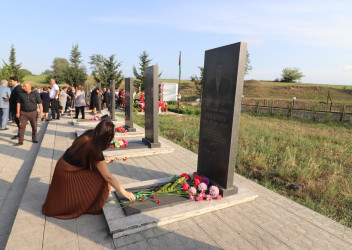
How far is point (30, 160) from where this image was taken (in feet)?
18.2

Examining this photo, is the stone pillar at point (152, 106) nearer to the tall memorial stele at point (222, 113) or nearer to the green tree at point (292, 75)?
the tall memorial stele at point (222, 113)

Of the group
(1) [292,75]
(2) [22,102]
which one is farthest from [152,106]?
(1) [292,75]

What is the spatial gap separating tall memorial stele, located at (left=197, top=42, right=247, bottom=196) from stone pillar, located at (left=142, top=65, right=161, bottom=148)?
228 cm

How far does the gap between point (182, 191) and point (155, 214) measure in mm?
697

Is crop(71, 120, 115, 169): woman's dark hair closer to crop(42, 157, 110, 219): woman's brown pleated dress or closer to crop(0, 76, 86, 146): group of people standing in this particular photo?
crop(42, 157, 110, 219): woman's brown pleated dress

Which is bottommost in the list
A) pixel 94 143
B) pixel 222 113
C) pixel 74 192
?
pixel 74 192

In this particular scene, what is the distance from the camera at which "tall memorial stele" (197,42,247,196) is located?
3.20 m

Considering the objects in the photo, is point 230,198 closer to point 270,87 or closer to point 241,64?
point 241,64

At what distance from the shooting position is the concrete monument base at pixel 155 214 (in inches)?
105

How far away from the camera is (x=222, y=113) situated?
11.4 ft

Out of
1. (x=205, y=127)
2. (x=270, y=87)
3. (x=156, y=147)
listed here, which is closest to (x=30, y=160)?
(x=156, y=147)

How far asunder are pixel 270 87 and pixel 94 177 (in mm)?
46859

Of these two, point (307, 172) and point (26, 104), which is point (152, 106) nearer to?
point (26, 104)

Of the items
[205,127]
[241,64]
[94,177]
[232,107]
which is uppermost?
[241,64]
